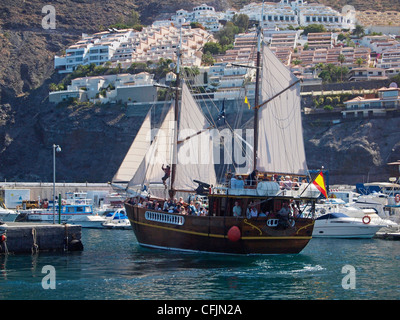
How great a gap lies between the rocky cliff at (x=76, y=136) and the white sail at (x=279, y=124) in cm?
6864

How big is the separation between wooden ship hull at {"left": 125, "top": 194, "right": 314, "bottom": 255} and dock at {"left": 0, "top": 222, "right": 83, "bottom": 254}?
676cm

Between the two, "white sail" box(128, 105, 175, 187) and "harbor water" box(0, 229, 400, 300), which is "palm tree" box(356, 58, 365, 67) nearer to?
"white sail" box(128, 105, 175, 187)

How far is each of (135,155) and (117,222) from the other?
2059cm

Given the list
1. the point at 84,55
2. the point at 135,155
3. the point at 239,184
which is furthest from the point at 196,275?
the point at 84,55

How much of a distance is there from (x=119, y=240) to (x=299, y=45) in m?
147

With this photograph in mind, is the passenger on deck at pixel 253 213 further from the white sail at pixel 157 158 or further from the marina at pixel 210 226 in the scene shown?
the white sail at pixel 157 158

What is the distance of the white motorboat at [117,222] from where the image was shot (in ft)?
235

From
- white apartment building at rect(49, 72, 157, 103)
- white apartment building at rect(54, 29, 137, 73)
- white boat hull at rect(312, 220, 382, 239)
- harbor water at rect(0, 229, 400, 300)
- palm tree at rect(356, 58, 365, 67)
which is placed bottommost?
harbor water at rect(0, 229, 400, 300)

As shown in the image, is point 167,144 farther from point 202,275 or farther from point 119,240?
point 202,275

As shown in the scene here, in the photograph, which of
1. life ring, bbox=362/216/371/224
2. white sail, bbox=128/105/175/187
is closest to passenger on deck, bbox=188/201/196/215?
white sail, bbox=128/105/175/187

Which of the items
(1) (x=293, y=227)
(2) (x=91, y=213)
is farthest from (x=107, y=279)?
(2) (x=91, y=213)

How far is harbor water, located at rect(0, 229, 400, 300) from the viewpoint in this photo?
105 feet

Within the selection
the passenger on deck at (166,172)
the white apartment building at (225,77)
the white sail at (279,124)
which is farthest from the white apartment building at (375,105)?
the passenger on deck at (166,172)

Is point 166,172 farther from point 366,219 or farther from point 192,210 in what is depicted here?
point 366,219
